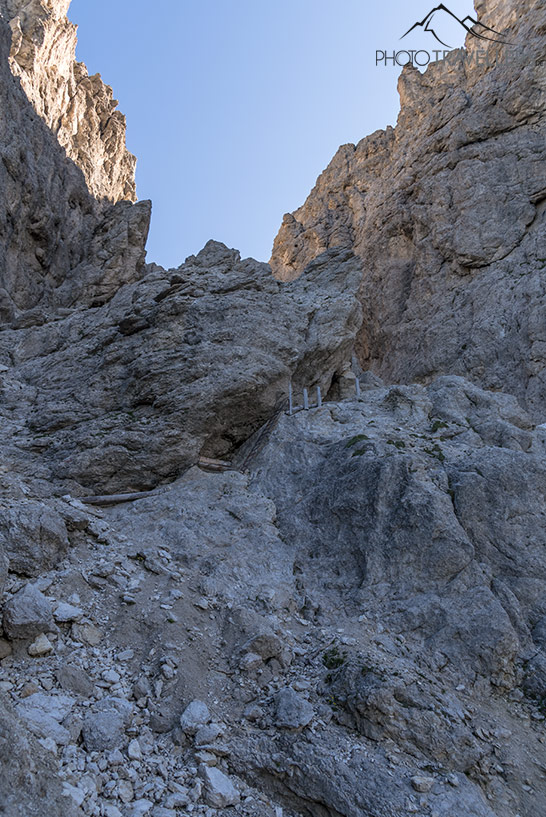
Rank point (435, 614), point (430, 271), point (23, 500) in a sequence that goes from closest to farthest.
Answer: point (435, 614)
point (23, 500)
point (430, 271)

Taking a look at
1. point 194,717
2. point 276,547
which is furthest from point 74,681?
point 276,547

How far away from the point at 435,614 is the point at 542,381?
65.4 ft

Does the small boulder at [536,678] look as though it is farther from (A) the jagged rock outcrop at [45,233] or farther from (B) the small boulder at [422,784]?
(A) the jagged rock outcrop at [45,233]

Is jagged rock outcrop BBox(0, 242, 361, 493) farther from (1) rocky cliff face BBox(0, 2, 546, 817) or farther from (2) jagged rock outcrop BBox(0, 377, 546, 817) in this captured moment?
(2) jagged rock outcrop BBox(0, 377, 546, 817)

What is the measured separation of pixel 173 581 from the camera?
1295 cm

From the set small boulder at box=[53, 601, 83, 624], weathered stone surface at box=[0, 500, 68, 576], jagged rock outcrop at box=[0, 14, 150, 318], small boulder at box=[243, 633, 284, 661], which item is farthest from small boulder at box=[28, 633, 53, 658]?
jagged rock outcrop at box=[0, 14, 150, 318]

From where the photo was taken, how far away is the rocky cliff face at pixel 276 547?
27.6 feet

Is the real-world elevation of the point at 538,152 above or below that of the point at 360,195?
below

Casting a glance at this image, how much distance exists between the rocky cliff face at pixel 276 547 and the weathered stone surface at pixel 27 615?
51mm

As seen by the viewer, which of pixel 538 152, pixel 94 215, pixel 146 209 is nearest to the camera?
pixel 538 152

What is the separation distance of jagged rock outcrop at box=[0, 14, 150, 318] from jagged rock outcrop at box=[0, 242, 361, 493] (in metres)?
11.3

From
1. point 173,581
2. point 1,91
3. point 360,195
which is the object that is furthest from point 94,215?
point 173,581

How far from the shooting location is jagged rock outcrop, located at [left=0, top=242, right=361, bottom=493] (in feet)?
64.6

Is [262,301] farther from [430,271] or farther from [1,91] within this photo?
[1,91]
